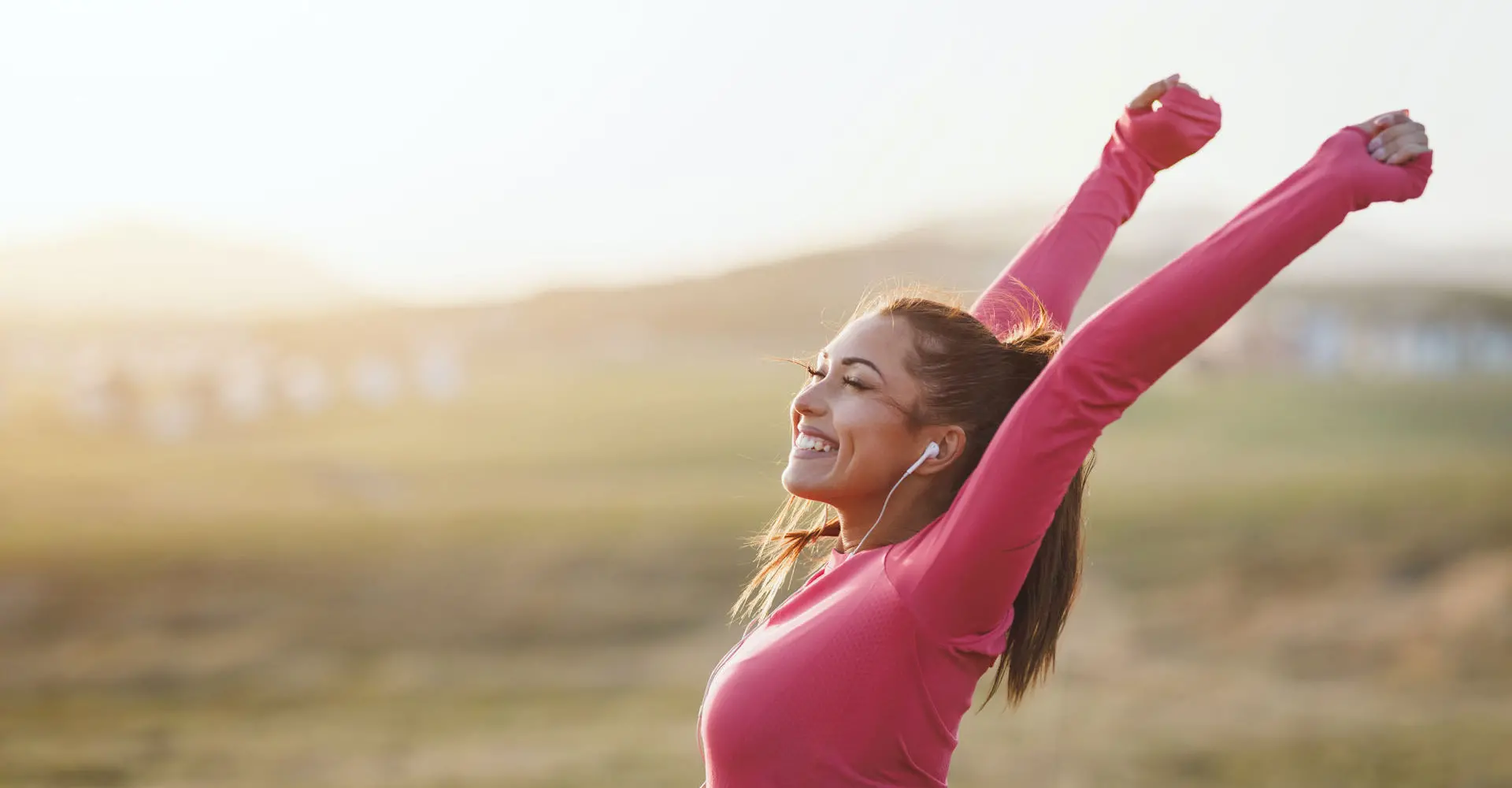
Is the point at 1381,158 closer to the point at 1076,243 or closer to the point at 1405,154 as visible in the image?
the point at 1405,154

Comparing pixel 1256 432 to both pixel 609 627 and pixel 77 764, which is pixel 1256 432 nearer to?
pixel 609 627

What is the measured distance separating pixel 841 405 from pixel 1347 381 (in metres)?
9.12

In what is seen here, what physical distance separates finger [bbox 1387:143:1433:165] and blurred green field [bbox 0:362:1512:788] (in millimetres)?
5120

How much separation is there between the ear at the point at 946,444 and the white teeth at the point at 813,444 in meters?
0.07

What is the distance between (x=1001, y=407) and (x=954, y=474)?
66 millimetres

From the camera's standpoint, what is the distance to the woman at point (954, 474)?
0.82 meters

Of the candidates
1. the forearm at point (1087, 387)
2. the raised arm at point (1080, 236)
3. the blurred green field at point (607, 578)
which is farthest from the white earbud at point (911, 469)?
the blurred green field at point (607, 578)

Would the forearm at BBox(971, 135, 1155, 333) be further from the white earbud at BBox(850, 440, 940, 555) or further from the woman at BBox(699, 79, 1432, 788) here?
the white earbud at BBox(850, 440, 940, 555)

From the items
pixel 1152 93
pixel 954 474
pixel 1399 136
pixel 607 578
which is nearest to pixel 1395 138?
pixel 1399 136

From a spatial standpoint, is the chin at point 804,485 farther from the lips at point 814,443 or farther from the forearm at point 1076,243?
the forearm at point 1076,243

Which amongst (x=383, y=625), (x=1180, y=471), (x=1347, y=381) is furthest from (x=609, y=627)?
(x=1347, y=381)

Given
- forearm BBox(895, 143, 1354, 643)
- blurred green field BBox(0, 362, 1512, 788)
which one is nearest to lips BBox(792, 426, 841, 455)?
forearm BBox(895, 143, 1354, 643)

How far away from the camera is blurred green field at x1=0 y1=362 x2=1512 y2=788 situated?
661cm

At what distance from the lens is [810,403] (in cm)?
104
